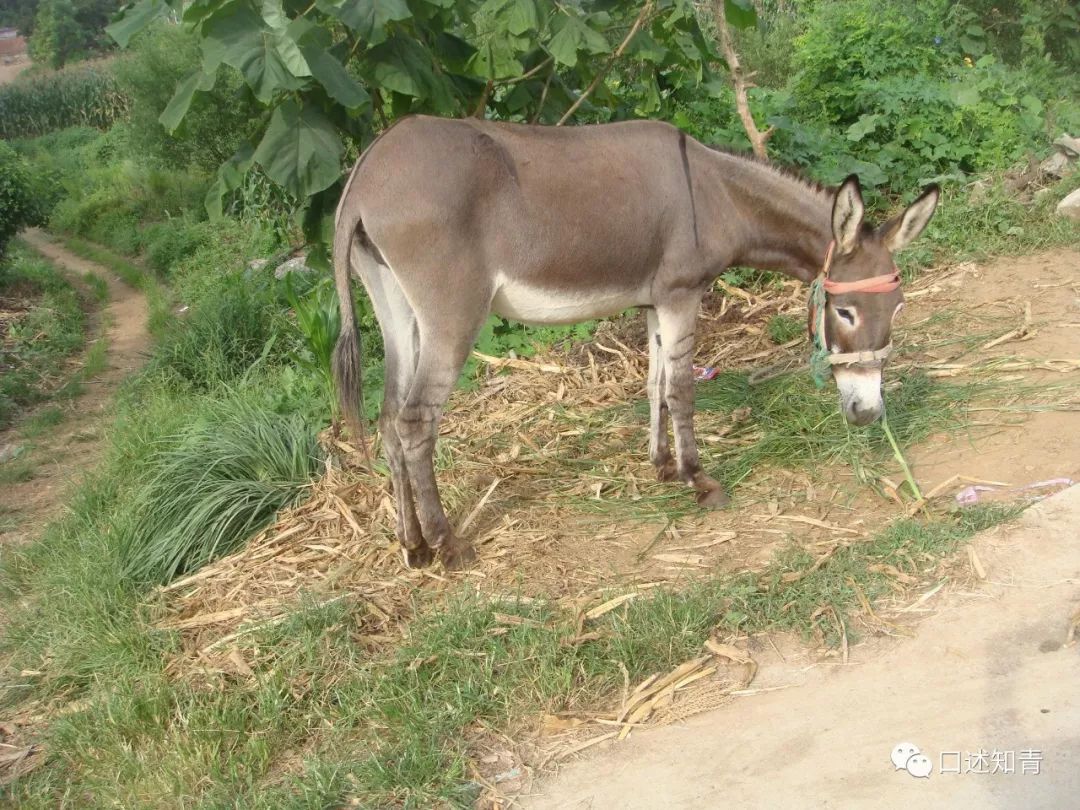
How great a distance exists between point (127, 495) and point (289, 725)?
2.40 meters

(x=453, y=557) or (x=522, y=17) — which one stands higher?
(x=522, y=17)

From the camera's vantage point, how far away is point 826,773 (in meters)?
2.92

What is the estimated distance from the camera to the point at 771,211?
454cm

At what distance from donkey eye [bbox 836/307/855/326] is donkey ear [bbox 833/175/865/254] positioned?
27 centimetres

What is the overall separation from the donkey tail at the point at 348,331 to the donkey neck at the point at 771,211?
176 centimetres

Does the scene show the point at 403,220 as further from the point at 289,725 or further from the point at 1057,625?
the point at 1057,625

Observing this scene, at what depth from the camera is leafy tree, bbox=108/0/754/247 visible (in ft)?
12.5

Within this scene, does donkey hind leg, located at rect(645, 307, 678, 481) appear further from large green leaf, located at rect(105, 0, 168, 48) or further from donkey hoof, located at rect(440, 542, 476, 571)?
large green leaf, located at rect(105, 0, 168, 48)

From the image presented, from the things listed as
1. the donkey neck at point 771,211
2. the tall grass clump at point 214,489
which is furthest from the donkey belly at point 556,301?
the tall grass clump at point 214,489

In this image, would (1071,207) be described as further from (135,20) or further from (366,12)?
(135,20)

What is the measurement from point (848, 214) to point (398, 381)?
218 cm

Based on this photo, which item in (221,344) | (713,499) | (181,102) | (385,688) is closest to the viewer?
(385,688)

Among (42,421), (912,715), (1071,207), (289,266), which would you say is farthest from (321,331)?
(1071,207)

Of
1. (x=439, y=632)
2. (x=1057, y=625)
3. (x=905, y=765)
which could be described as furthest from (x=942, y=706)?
(x=439, y=632)
